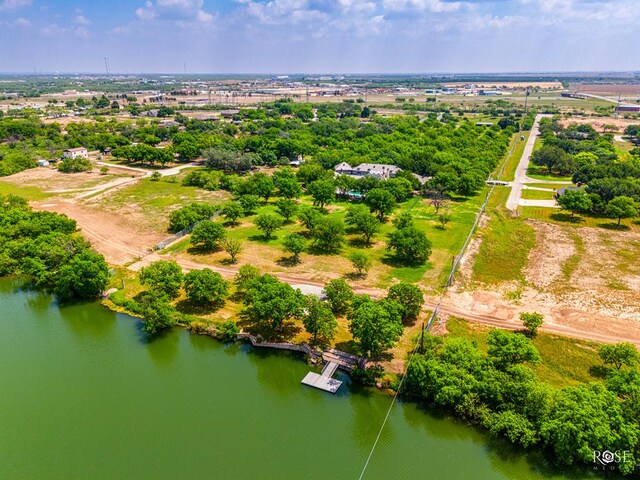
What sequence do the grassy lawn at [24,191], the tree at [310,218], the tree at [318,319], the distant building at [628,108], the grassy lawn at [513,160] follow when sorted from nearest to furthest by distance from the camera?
the tree at [318,319]
the tree at [310,218]
the grassy lawn at [24,191]
the grassy lawn at [513,160]
the distant building at [628,108]

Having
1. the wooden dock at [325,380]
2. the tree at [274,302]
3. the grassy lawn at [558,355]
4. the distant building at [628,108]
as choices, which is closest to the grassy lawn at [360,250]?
the grassy lawn at [558,355]

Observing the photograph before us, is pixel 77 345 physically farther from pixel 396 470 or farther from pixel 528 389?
pixel 528 389

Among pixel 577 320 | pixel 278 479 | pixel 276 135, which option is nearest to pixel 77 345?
pixel 278 479

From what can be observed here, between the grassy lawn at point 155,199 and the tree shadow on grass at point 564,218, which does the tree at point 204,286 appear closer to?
the grassy lawn at point 155,199

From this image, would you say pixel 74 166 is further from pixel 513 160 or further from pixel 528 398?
pixel 513 160

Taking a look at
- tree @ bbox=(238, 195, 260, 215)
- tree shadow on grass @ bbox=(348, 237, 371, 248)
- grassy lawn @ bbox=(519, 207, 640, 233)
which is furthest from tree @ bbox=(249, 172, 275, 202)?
grassy lawn @ bbox=(519, 207, 640, 233)

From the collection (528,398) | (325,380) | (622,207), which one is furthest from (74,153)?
(622,207)

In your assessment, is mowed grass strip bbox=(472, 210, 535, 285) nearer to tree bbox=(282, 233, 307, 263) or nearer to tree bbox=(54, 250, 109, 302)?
tree bbox=(282, 233, 307, 263)
